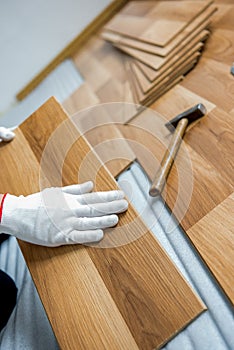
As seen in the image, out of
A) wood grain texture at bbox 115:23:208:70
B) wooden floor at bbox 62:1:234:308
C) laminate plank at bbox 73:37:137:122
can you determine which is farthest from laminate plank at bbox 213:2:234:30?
laminate plank at bbox 73:37:137:122

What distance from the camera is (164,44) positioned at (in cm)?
154

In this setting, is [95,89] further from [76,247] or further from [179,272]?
[179,272]

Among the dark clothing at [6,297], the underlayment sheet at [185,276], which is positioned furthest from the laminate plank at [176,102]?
the dark clothing at [6,297]

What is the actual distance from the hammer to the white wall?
1328 millimetres

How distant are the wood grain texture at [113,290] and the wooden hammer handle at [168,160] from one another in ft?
0.35

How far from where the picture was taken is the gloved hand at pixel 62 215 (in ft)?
3.15

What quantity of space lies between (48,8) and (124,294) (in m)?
1.88

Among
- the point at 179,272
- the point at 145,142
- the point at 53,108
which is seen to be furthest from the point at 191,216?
the point at 53,108

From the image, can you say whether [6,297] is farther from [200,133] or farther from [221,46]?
[221,46]

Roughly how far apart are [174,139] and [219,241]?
384 mm

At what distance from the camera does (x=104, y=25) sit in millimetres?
2359

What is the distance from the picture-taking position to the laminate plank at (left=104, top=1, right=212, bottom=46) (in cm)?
156

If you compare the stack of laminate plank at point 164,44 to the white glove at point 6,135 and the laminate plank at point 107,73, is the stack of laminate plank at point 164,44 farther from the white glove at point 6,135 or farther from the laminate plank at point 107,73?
the white glove at point 6,135

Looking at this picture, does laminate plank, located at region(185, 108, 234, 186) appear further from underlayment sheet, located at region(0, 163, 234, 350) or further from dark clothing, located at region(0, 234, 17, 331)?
dark clothing, located at region(0, 234, 17, 331)
